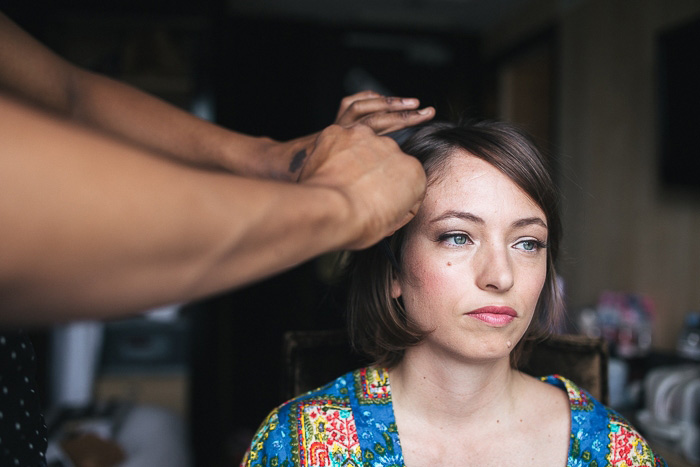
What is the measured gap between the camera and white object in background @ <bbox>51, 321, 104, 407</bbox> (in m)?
3.29

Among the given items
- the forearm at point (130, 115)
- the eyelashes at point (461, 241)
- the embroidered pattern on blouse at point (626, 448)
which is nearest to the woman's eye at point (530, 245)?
the eyelashes at point (461, 241)

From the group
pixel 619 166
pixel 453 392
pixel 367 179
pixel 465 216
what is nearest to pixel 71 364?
pixel 453 392

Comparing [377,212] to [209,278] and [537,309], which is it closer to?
[209,278]

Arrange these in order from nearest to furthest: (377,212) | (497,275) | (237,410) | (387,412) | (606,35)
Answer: (377,212)
(497,275)
(387,412)
(606,35)
(237,410)

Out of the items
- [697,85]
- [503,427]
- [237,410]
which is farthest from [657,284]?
[237,410]

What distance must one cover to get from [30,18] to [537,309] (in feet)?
10.5

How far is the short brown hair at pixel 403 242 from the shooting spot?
113 cm

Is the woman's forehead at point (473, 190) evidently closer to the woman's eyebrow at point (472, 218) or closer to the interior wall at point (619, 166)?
the woman's eyebrow at point (472, 218)

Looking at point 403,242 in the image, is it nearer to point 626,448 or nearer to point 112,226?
point 626,448

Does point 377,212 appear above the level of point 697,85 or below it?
below

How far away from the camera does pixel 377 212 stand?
616 mm

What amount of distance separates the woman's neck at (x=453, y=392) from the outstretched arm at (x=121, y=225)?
2.15 feet

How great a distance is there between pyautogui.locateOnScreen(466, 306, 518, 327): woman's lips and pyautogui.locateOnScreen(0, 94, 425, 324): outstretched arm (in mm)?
538

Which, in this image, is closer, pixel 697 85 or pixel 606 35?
pixel 697 85
